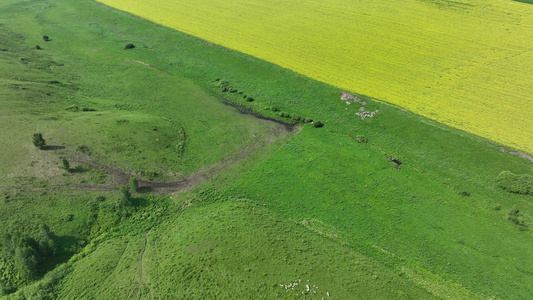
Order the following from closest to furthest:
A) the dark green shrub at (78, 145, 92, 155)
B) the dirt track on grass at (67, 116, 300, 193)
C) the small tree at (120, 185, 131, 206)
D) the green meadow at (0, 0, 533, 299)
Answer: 1. the green meadow at (0, 0, 533, 299)
2. the small tree at (120, 185, 131, 206)
3. the dirt track on grass at (67, 116, 300, 193)
4. the dark green shrub at (78, 145, 92, 155)

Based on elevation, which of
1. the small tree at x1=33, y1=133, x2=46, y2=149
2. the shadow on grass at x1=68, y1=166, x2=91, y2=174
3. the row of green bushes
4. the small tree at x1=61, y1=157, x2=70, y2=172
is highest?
the row of green bushes

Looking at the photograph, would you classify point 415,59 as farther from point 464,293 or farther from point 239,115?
point 464,293

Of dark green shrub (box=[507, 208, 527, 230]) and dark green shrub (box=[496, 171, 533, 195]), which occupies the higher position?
dark green shrub (box=[496, 171, 533, 195])

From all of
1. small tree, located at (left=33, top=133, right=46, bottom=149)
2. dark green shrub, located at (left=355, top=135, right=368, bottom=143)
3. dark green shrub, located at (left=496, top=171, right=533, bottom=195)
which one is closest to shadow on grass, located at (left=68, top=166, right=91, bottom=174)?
small tree, located at (left=33, top=133, right=46, bottom=149)

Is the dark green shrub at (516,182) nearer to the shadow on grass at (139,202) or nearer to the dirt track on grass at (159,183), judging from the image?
the dirt track on grass at (159,183)

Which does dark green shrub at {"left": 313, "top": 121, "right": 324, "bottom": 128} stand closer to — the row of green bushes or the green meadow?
the row of green bushes
